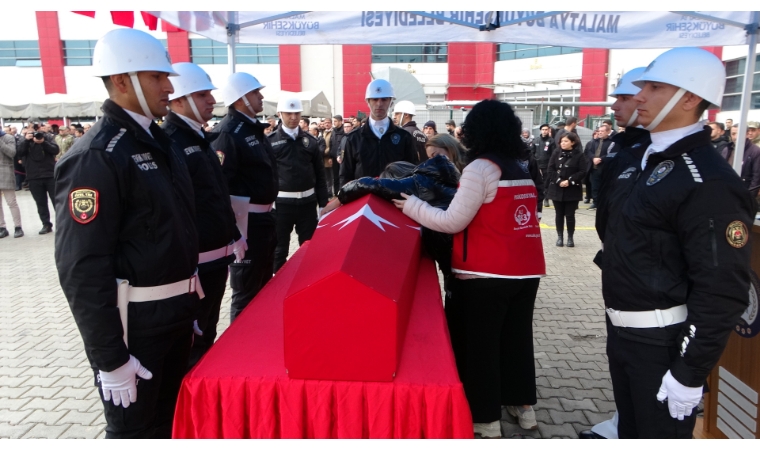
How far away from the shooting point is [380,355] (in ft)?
5.28

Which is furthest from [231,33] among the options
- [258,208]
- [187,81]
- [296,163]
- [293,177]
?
[258,208]

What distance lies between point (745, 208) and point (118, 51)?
7.55ft

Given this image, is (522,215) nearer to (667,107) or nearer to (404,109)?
(667,107)

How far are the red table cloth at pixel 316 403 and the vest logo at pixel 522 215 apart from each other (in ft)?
3.04

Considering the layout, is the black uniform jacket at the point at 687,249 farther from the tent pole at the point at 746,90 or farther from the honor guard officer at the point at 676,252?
the tent pole at the point at 746,90

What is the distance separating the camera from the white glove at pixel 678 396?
168cm

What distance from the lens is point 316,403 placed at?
1658 millimetres

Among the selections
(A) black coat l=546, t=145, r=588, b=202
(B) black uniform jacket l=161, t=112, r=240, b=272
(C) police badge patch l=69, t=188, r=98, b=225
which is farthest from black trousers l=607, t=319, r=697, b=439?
(A) black coat l=546, t=145, r=588, b=202

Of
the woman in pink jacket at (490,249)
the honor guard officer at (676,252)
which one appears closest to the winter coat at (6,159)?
the woman in pink jacket at (490,249)

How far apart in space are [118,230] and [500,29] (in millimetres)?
3989

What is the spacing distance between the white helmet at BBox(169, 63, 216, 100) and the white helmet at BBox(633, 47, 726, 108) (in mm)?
2479

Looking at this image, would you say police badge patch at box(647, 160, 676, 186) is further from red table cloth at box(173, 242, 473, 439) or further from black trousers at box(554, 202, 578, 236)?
black trousers at box(554, 202, 578, 236)

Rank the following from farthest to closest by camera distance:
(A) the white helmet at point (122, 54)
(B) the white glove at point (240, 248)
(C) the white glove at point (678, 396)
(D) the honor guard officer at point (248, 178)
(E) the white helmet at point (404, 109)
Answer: (E) the white helmet at point (404, 109), (D) the honor guard officer at point (248, 178), (B) the white glove at point (240, 248), (A) the white helmet at point (122, 54), (C) the white glove at point (678, 396)

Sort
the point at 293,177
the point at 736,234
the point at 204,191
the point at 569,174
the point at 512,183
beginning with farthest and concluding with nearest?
the point at 569,174 < the point at 293,177 < the point at 204,191 < the point at 512,183 < the point at 736,234
